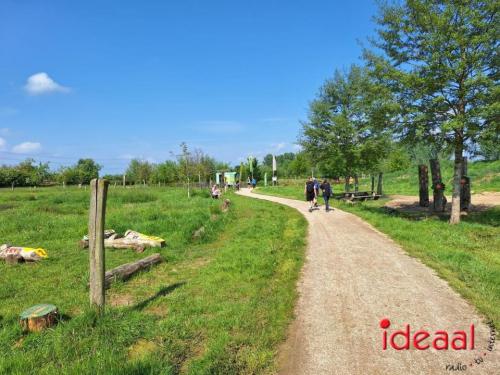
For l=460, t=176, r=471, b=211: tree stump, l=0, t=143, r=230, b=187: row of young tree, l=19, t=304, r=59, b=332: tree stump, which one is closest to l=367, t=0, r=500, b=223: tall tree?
l=460, t=176, r=471, b=211: tree stump

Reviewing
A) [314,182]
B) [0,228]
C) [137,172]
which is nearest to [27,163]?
[137,172]

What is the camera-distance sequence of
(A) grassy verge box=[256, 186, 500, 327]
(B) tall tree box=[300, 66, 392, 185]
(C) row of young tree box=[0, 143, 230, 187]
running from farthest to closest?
1. (C) row of young tree box=[0, 143, 230, 187]
2. (B) tall tree box=[300, 66, 392, 185]
3. (A) grassy verge box=[256, 186, 500, 327]

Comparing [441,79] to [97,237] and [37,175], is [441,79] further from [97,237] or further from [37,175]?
[37,175]

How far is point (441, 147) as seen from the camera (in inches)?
490

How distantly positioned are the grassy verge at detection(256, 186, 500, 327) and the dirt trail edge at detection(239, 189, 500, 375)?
0.30 m

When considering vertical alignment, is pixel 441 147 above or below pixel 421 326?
→ above

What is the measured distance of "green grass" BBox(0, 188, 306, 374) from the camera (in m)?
3.86

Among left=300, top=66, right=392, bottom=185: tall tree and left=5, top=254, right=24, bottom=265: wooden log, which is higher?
left=300, top=66, right=392, bottom=185: tall tree

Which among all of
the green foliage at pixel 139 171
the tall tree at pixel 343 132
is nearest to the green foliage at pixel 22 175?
the green foliage at pixel 139 171

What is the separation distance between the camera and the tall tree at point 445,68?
10641mm

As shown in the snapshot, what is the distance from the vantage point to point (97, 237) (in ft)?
16.8

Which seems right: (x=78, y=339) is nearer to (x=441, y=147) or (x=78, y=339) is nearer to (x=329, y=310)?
(x=329, y=310)

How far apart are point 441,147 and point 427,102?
1846mm

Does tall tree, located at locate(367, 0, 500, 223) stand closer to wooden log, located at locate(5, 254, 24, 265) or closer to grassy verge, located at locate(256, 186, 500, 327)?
grassy verge, located at locate(256, 186, 500, 327)
